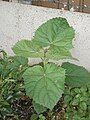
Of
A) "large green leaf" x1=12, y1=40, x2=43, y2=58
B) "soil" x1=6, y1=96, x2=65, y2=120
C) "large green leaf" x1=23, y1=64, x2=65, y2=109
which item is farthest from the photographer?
"soil" x1=6, y1=96, x2=65, y2=120

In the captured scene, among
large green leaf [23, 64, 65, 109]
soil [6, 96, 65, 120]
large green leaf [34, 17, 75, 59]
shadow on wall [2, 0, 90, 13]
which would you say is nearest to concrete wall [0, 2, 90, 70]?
shadow on wall [2, 0, 90, 13]

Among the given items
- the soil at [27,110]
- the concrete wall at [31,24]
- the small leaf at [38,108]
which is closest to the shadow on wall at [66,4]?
the concrete wall at [31,24]

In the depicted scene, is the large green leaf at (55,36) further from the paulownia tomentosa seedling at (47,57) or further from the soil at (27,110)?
the soil at (27,110)

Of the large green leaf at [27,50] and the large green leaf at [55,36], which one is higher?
the large green leaf at [55,36]

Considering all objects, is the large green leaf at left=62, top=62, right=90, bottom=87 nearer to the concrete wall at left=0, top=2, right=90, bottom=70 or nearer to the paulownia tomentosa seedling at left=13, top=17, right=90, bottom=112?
the paulownia tomentosa seedling at left=13, top=17, right=90, bottom=112

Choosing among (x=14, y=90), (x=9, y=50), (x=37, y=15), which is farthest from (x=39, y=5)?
(x=14, y=90)

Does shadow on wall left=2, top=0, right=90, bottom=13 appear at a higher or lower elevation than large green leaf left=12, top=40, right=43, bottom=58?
higher

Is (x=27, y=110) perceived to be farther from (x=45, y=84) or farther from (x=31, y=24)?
(x=31, y=24)
